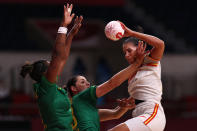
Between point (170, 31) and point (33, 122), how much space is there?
6.59m

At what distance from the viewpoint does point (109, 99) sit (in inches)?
370

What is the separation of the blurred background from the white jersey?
4225mm

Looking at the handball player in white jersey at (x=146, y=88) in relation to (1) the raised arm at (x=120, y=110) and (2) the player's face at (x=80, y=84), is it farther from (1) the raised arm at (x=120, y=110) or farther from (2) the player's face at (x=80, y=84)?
(2) the player's face at (x=80, y=84)

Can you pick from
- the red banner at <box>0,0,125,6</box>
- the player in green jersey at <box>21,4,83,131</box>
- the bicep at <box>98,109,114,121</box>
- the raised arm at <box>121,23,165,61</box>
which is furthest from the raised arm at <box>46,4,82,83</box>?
the red banner at <box>0,0,125,6</box>

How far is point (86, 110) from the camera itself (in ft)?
13.4

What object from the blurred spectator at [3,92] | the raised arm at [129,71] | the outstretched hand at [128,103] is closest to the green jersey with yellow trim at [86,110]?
the raised arm at [129,71]

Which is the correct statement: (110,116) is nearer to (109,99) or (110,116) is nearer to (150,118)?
(150,118)

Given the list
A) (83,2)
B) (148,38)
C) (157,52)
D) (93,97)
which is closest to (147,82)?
(157,52)

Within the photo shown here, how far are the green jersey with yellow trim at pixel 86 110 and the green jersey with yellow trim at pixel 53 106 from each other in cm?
37

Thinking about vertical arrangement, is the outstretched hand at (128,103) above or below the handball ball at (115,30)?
below

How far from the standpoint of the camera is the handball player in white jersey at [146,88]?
12.3ft

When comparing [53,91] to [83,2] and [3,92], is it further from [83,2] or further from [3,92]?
[83,2]

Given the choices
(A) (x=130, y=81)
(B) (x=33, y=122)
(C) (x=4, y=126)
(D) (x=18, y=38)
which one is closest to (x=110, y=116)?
(A) (x=130, y=81)

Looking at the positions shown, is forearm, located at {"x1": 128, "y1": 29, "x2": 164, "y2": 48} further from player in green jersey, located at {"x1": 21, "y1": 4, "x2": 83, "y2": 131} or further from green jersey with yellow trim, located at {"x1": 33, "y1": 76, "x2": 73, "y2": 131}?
green jersey with yellow trim, located at {"x1": 33, "y1": 76, "x2": 73, "y2": 131}
